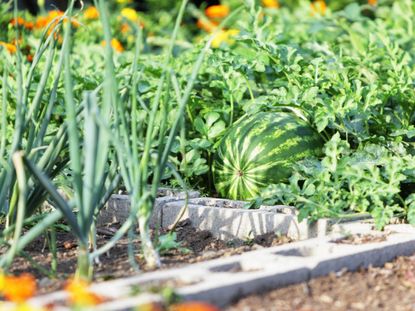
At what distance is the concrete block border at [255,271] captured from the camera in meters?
2.04

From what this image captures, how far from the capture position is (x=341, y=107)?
354 cm

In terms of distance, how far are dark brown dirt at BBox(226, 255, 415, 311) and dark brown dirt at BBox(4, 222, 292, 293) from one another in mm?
450

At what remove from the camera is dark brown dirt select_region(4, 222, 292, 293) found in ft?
8.21

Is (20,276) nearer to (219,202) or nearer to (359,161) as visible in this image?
(219,202)

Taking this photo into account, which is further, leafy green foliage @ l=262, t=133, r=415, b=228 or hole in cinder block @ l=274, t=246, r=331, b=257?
leafy green foliage @ l=262, t=133, r=415, b=228

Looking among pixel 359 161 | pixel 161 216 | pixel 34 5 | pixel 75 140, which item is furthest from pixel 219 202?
pixel 34 5

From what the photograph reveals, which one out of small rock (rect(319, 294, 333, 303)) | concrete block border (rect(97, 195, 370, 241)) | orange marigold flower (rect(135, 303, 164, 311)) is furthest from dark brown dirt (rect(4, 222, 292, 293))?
small rock (rect(319, 294, 333, 303))

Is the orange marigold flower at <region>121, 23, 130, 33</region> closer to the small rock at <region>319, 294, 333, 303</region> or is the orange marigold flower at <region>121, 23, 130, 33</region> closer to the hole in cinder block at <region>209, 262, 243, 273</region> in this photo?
the hole in cinder block at <region>209, 262, 243, 273</region>

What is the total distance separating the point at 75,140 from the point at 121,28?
15.2 feet

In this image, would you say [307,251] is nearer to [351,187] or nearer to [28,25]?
[351,187]

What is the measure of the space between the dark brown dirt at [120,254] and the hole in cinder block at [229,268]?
25cm

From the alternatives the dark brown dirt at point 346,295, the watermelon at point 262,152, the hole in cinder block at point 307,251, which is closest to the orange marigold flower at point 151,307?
the dark brown dirt at point 346,295

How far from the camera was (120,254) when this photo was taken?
2.85 metres

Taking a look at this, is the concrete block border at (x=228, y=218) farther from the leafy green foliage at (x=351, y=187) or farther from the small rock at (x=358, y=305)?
the small rock at (x=358, y=305)
